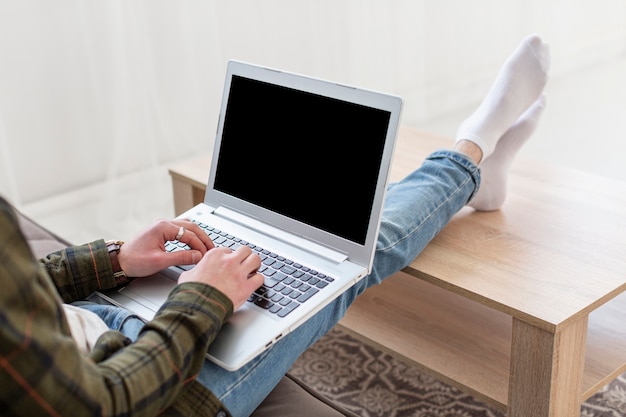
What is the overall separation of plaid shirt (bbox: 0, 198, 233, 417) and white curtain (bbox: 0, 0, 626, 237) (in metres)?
1.42

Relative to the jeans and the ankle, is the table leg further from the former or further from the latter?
the ankle

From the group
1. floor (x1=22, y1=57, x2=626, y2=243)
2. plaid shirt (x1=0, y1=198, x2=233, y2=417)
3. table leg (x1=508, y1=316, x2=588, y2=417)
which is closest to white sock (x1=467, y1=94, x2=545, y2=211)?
table leg (x1=508, y1=316, x2=588, y2=417)

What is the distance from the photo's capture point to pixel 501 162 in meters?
1.57

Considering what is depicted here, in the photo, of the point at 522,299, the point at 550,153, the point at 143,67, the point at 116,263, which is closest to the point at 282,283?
the point at 116,263

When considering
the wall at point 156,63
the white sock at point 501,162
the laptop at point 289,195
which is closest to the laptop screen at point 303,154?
the laptop at point 289,195

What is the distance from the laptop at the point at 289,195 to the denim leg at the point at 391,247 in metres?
0.05

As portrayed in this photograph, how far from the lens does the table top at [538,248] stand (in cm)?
120

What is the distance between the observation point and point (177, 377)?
0.86 m

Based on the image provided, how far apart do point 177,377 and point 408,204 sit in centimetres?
61

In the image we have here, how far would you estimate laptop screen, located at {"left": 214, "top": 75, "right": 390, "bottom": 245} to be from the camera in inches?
44.9

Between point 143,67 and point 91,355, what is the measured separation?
5.23ft

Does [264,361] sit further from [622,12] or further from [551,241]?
[622,12]

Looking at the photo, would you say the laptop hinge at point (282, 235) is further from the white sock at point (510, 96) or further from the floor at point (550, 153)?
the floor at point (550, 153)

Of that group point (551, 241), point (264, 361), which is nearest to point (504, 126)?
point (551, 241)
